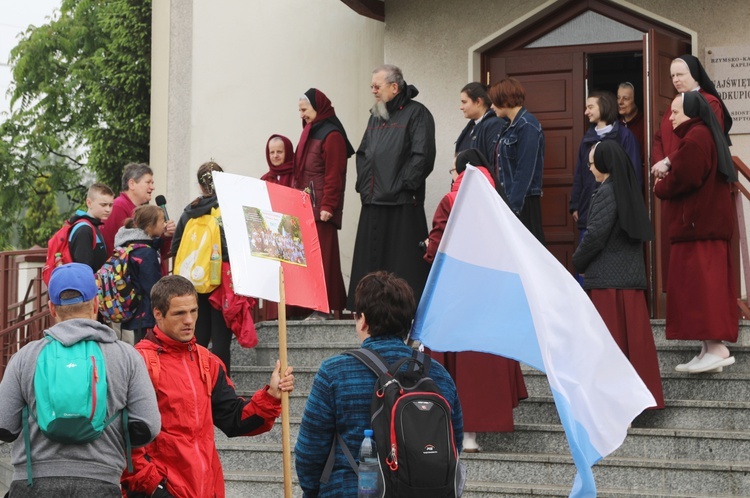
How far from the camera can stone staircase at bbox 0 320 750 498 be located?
7.69 meters

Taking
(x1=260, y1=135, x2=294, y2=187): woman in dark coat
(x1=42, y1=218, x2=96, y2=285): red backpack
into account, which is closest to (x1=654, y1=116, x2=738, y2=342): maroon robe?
(x1=260, y1=135, x2=294, y2=187): woman in dark coat

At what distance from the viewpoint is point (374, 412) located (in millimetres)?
4570

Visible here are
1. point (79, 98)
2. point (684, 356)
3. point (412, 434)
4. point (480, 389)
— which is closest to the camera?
point (412, 434)

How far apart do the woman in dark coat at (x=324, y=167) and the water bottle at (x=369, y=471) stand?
638 cm

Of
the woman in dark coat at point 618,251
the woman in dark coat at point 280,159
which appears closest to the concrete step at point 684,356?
the woman in dark coat at point 618,251

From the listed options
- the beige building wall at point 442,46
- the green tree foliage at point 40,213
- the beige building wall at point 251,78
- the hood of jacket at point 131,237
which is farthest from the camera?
the green tree foliage at point 40,213

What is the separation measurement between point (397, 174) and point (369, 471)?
20.5 ft

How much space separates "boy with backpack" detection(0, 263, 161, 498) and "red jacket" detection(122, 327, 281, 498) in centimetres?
22

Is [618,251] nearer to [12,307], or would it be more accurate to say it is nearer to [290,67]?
[290,67]

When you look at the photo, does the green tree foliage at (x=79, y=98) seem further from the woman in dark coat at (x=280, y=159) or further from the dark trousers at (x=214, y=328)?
the dark trousers at (x=214, y=328)

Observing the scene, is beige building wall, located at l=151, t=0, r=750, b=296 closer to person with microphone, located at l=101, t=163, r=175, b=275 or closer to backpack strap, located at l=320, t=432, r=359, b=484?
person with microphone, located at l=101, t=163, r=175, b=275

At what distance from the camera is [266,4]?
1305 centimetres

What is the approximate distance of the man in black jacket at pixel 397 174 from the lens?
10562 mm

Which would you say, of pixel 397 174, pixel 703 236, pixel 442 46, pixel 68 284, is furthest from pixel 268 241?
pixel 442 46
